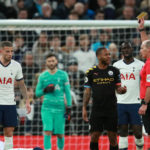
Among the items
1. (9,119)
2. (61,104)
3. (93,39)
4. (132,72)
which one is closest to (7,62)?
(9,119)

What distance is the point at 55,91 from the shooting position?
377 inches

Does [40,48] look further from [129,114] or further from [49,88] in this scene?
[129,114]

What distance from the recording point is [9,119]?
27.8 feet

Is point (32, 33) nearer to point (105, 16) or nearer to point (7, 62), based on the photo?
point (105, 16)

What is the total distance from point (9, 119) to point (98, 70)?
1772mm

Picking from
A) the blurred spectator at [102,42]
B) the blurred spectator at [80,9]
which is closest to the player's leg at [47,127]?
the blurred spectator at [102,42]

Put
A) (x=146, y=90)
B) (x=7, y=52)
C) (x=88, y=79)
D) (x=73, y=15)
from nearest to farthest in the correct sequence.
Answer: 1. (x=146, y=90)
2. (x=88, y=79)
3. (x=7, y=52)
4. (x=73, y=15)

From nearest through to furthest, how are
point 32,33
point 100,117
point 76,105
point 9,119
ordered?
1. point 100,117
2. point 9,119
3. point 76,105
4. point 32,33

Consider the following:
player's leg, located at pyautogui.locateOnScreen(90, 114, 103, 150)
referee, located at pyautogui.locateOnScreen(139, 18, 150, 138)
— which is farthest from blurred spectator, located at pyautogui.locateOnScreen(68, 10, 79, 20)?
player's leg, located at pyautogui.locateOnScreen(90, 114, 103, 150)

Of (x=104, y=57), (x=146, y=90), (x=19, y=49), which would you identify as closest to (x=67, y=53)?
(x=19, y=49)

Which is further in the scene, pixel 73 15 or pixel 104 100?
pixel 73 15

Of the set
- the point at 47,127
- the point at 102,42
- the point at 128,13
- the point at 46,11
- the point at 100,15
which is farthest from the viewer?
the point at 46,11

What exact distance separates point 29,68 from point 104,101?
4.10 m

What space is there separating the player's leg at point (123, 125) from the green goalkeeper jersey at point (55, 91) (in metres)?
1.19
